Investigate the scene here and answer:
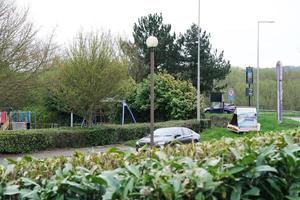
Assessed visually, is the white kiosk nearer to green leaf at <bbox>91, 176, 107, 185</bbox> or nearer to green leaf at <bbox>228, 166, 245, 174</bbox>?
green leaf at <bbox>228, 166, 245, 174</bbox>

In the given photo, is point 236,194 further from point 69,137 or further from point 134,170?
point 69,137

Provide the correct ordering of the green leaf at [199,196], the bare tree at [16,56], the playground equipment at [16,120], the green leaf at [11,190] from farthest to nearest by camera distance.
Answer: the playground equipment at [16,120] → the bare tree at [16,56] → the green leaf at [11,190] → the green leaf at [199,196]

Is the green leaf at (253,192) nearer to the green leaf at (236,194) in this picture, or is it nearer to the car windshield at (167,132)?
the green leaf at (236,194)

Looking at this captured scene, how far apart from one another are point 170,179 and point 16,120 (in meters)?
38.7

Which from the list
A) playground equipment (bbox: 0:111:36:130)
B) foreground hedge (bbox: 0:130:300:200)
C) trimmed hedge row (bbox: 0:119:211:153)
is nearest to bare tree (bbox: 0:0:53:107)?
trimmed hedge row (bbox: 0:119:211:153)

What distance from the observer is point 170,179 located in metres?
2.44

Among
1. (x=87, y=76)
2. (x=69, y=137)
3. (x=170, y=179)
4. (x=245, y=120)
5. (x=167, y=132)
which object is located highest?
(x=87, y=76)

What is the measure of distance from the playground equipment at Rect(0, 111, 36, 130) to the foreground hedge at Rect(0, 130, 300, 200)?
107 ft

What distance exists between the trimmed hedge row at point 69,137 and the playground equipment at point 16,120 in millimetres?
8875

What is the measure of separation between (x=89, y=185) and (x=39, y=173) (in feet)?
1.80

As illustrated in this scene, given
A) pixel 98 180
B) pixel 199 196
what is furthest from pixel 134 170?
pixel 199 196

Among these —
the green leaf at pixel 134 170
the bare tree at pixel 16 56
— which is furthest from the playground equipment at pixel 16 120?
the green leaf at pixel 134 170

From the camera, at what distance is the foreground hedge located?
2.42m

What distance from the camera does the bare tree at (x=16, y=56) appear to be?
69.1ft
